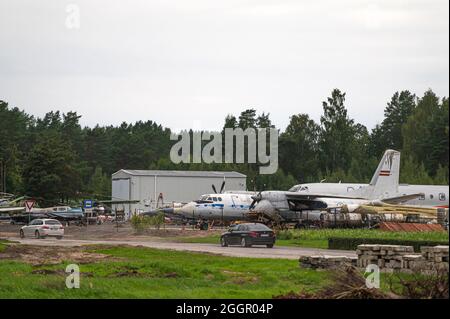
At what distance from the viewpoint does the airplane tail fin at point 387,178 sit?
77625 mm

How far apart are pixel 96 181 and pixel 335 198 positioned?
72.6 m

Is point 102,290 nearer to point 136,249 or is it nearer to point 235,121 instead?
point 136,249

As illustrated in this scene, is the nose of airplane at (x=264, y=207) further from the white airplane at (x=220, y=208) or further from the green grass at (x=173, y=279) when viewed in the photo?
the green grass at (x=173, y=279)

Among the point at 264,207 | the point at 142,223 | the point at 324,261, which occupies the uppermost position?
the point at 264,207

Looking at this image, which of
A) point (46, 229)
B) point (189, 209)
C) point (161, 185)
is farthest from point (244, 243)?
point (161, 185)

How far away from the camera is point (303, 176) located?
134 m

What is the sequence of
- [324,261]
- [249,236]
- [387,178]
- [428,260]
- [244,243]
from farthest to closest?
[387,178], [244,243], [249,236], [324,261], [428,260]

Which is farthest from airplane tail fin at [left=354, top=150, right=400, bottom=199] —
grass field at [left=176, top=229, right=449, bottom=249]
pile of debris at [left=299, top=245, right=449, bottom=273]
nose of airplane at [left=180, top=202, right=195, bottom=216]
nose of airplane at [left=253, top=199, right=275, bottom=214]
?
pile of debris at [left=299, top=245, right=449, bottom=273]

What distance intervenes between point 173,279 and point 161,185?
80.1 meters

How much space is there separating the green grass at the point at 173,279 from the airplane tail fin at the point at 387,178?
43.4 m

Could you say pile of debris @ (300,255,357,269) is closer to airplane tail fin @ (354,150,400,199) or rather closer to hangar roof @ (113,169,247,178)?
airplane tail fin @ (354,150,400,199)

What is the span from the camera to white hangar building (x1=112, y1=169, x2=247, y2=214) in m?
106

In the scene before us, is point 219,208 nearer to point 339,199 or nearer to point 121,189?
point 339,199

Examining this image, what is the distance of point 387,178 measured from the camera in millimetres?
78938
